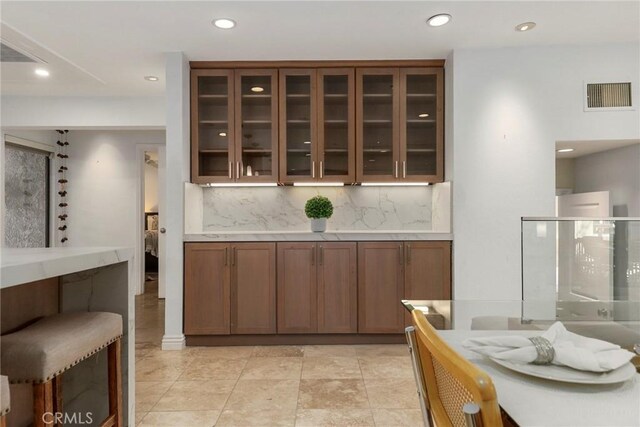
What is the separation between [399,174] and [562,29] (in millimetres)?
1665

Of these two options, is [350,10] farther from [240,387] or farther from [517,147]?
[240,387]

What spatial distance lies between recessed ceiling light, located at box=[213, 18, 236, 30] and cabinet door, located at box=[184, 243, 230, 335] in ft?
5.69

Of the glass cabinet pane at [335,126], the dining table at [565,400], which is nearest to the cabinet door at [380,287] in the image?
Result: the glass cabinet pane at [335,126]

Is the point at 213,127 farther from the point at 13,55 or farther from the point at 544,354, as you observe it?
the point at 544,354

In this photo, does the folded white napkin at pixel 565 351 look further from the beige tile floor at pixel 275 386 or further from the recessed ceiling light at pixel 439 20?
the recessed ceiling light at pixel 439 20

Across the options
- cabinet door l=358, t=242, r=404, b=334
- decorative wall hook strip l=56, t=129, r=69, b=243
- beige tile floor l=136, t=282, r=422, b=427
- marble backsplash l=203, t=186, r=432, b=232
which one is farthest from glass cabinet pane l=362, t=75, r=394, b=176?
decorative wall hook strip l=56, t=129, r=69, b=243

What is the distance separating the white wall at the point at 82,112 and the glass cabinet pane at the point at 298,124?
5.90 feet

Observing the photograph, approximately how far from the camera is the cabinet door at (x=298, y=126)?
346 centimetres

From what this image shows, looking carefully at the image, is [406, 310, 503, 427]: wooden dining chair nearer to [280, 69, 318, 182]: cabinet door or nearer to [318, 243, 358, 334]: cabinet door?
[318, 243, 358, 334]: cabinet door

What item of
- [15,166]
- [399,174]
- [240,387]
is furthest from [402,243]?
[15,166]

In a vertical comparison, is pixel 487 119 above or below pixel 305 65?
below

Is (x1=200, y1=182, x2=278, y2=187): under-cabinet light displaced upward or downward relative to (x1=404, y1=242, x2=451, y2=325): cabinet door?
upward

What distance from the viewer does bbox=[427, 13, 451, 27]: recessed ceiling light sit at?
2655mm

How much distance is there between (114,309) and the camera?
66.1 inches
